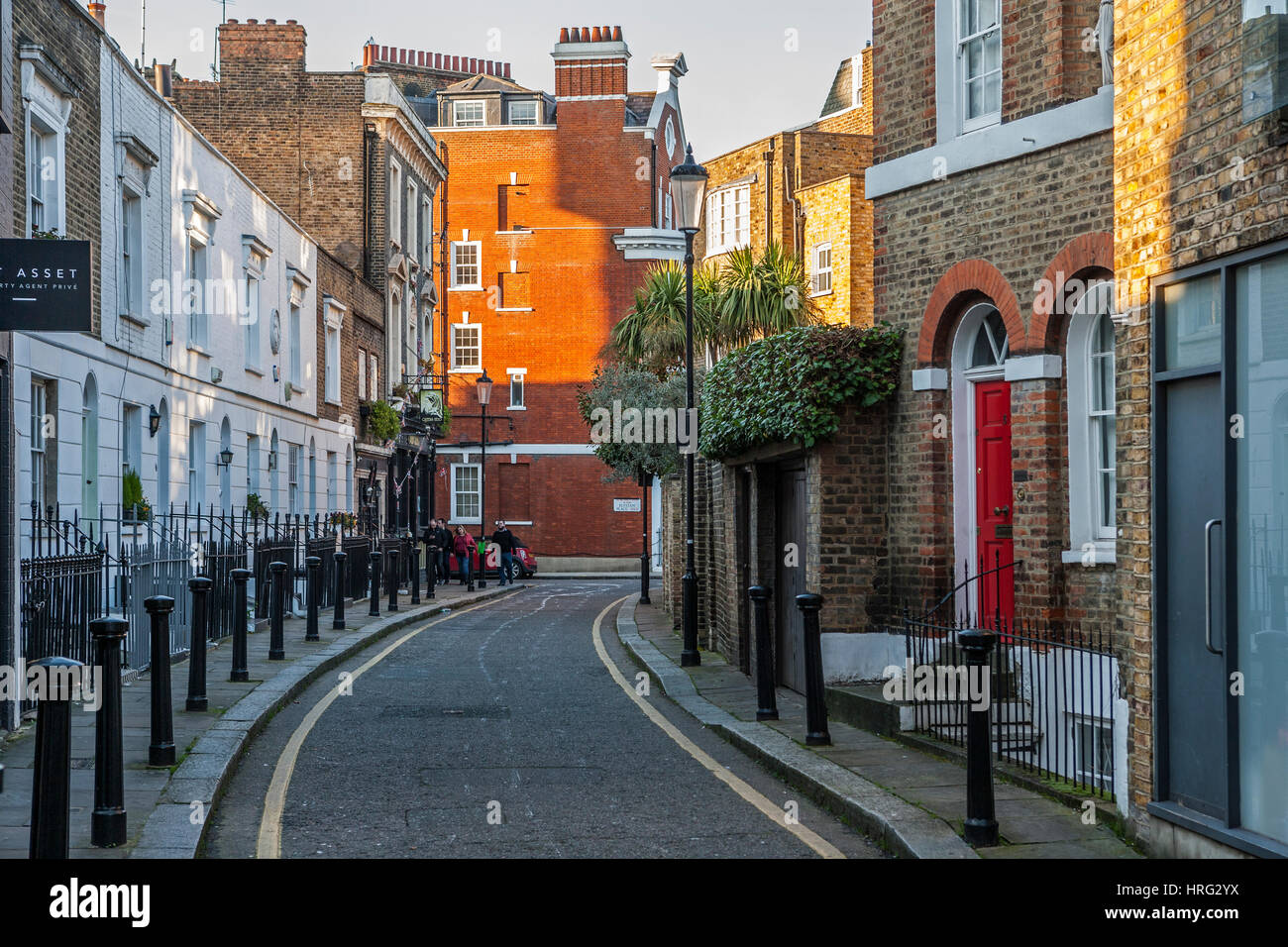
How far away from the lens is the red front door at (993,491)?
1235 centimetres

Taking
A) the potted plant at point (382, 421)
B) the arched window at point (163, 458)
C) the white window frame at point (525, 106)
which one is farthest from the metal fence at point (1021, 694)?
the white window frame at point (525, 106)

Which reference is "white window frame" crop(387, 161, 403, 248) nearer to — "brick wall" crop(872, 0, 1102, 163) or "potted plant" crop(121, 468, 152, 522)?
"potted plant" crop(121, 468, 152, 522)

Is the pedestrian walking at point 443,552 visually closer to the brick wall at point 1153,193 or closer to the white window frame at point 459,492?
the white window frame at point 459,492

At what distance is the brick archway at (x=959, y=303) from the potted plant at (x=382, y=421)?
27556 mm

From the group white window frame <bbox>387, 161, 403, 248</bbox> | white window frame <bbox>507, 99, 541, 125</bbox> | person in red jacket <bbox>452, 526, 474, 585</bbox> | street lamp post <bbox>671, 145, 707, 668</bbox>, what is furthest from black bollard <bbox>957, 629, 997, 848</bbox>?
white window frame <bbox>507, 99, 541, 125</bbox>

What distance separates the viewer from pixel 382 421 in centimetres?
3903

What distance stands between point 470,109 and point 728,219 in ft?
76.1

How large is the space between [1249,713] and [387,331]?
36662mm

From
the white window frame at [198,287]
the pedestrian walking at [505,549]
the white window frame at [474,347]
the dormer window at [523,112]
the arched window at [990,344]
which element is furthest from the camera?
the dormer window at [523,112]

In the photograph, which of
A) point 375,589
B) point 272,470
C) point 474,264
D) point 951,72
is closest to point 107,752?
point 951,72

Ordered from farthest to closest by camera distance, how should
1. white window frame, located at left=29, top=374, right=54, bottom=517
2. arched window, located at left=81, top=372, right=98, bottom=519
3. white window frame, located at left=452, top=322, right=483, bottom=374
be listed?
1. white window frame, located at left=452, top=322, right=483, bottom=374
2. arched window, located at left=81, top=372, right=98, bottom=519
3. white window frame, located at left=29, top=374, right=54, bottom=517

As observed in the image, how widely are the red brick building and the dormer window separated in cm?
39

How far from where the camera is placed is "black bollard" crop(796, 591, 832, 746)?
10.5 metres

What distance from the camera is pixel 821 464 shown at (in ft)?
43.2
